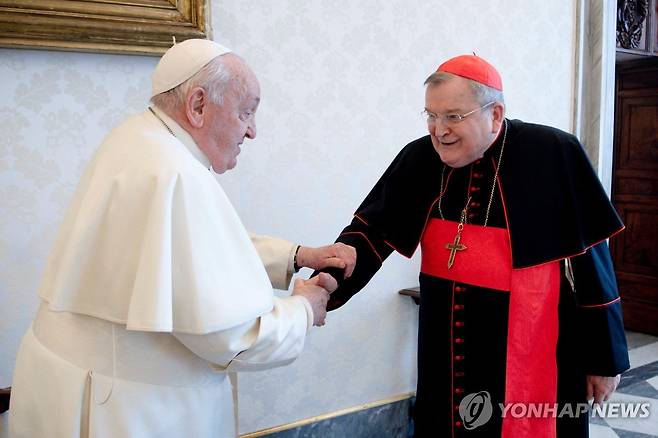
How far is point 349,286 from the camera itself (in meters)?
2.49

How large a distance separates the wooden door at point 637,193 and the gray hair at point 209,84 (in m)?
4.99

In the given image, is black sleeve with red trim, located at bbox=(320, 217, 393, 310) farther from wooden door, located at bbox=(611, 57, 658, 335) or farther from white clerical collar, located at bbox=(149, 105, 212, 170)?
wooden door, located at bbox=(611, 57, 658, 335)

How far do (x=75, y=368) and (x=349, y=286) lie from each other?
3.43 feet

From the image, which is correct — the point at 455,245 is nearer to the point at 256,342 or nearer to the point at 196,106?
the point at 256,342

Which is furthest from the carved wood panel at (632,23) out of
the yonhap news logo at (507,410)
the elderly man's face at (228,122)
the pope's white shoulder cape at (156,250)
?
the pope's white shoulder cape at (156,250)

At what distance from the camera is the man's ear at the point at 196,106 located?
1.83m

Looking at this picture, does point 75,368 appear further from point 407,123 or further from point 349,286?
point 407,123

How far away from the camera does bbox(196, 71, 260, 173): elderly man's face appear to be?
186cm

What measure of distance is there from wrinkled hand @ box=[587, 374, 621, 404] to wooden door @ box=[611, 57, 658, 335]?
13.6 feet

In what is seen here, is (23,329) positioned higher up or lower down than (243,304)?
lower down

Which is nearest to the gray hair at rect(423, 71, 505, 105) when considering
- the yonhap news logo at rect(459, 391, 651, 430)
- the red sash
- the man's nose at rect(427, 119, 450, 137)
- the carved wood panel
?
the man's nose at rect(427, 119, 450, 137)

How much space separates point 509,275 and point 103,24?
69.5 inches

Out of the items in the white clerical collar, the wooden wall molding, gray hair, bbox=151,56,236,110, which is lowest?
the white clerical collar

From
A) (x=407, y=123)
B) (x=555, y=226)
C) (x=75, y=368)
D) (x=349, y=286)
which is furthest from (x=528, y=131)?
(x=75, y=368)
